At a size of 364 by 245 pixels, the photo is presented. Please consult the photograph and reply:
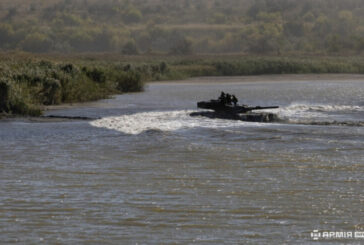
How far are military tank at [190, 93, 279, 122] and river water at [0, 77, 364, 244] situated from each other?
0.82 metres

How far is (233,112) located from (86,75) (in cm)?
1391

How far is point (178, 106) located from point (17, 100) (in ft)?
23.5

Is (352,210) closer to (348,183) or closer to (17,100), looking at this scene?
(348,183)

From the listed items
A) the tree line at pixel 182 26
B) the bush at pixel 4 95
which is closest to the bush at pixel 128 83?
the bush at pixel 4 95

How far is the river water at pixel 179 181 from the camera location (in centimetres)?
914

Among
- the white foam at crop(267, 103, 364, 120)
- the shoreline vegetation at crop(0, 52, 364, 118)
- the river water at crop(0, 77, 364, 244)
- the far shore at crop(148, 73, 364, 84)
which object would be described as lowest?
the river water at crop(0, 77, 364, 244)

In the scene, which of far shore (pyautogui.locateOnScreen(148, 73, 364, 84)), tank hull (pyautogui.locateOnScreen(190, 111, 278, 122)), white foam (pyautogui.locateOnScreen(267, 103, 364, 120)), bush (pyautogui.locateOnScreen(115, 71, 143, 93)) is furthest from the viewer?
far shore (pyautogui.locateOnScreen(148, 73, 364, 84))

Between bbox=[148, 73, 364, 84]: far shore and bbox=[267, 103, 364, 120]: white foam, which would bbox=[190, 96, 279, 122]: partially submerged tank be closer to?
bbox=[267, 103, 364, 120]: white foam

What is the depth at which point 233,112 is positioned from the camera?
76.2 ft

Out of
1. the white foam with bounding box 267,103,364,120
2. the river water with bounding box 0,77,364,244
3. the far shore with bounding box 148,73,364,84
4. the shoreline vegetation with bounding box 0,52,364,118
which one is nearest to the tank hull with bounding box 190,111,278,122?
the river water with bounding box 0,77,364,244

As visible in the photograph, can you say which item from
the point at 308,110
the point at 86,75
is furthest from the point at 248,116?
the point at 86,75

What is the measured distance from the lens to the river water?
9.14 metres

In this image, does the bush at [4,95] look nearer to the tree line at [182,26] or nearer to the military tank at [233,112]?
the military tank at [233,112]

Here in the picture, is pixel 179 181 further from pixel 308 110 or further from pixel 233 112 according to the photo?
pixel 308 110
